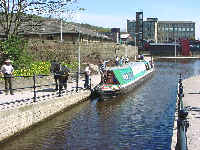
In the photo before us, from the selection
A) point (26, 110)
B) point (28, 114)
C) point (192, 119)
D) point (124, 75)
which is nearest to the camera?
point (26, 110)

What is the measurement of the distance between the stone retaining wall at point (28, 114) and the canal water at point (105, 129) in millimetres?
321

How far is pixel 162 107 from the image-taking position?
21.3 metres

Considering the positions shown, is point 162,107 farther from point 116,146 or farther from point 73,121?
point 116,146

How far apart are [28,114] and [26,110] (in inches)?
10.7

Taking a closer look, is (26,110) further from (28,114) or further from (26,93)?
(26,93)

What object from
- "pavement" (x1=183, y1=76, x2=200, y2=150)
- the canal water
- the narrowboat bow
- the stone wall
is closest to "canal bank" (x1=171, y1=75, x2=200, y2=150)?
"pavement" (x1=183, y1=76, x2=200, y2=150)

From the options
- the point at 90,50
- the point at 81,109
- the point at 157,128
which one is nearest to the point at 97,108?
the point at 81,109

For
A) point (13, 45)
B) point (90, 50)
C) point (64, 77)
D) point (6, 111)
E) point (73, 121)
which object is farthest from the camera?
point (90, 50)

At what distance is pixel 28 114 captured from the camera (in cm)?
1541

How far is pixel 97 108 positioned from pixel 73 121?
3.99 m

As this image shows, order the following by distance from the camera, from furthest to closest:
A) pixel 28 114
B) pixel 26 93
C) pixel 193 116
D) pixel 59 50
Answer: pixel 59 50 → pixel 26 93 → pixel 193 116 → pixel 28 114

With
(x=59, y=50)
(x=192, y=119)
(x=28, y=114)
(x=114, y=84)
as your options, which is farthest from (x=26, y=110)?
(x=59, y=50)

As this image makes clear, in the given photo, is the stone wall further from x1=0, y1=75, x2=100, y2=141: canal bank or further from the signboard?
x1=0, y1=75, x2=100, y2=141: canal bank

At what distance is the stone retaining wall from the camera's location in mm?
13555
